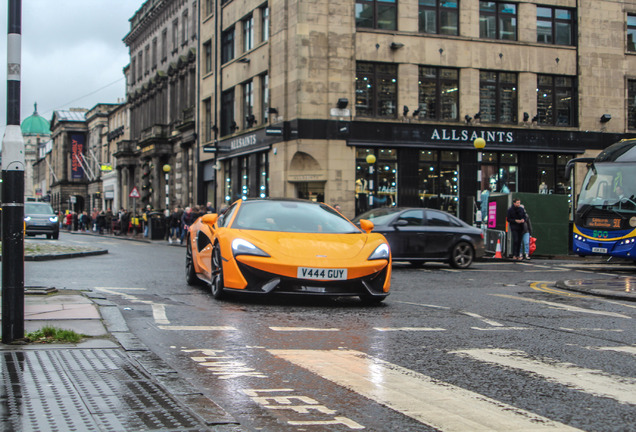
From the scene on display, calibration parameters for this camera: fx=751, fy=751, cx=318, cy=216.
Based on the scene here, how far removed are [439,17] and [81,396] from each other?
3152 cm

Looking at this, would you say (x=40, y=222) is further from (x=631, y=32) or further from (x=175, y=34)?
(x=631, y=32)

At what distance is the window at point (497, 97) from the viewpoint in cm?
3409

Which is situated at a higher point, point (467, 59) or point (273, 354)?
point (467, 59)

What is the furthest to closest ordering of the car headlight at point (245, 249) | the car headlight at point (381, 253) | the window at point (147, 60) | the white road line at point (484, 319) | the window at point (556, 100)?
the window at point (147, 60) → the window at point (556, 100) → the car headlight at point (381, 253) → the car headlight at point (245, 249) → the white road line at point (484, 319)

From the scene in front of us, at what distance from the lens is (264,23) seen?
36250mm

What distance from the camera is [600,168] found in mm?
19891

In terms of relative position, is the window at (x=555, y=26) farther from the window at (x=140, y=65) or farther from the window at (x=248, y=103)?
the window at (x=140, y=65)

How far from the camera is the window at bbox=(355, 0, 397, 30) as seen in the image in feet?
107

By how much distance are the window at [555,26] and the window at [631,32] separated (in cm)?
312

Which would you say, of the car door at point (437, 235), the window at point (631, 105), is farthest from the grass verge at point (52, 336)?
the window at point (631, 105)

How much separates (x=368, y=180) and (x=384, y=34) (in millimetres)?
6378

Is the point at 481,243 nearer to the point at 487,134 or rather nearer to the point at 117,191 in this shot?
the point at 487,134

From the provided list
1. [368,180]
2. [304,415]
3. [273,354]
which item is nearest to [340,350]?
[273,354]

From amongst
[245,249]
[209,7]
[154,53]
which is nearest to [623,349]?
[245,249]
